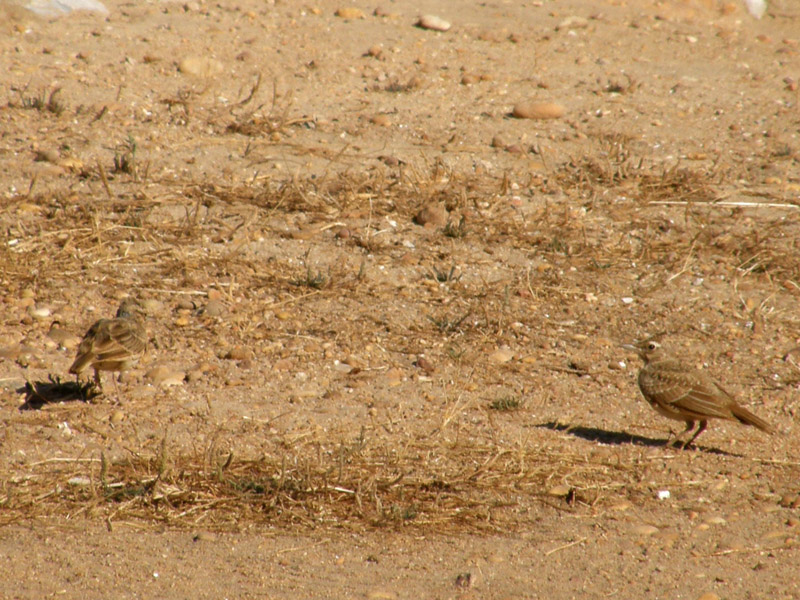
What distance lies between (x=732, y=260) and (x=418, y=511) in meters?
4.78

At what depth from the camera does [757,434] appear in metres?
6.26

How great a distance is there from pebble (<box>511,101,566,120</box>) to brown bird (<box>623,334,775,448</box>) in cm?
532

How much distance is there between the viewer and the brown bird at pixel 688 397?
5789 mm

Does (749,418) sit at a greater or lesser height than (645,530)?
greater

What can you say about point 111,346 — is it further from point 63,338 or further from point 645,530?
point 645,530

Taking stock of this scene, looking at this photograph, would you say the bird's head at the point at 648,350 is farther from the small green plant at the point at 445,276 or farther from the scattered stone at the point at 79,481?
the scattered stone at the point at 79,481

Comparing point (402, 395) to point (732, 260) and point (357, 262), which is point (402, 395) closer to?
point (357, 262)

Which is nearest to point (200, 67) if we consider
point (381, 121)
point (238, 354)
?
point (381, 121)

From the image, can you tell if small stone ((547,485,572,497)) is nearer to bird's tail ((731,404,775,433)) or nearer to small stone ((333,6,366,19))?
bird's tail ((731,404,775,433))

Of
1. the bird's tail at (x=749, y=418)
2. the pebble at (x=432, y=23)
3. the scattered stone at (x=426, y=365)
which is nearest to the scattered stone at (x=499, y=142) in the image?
the pebble at (x=432, y=23)

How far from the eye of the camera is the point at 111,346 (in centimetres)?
579

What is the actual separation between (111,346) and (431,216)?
3704 mm

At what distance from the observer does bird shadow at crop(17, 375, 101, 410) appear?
19.6 ft

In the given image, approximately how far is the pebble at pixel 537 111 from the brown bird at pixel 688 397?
5.32m
